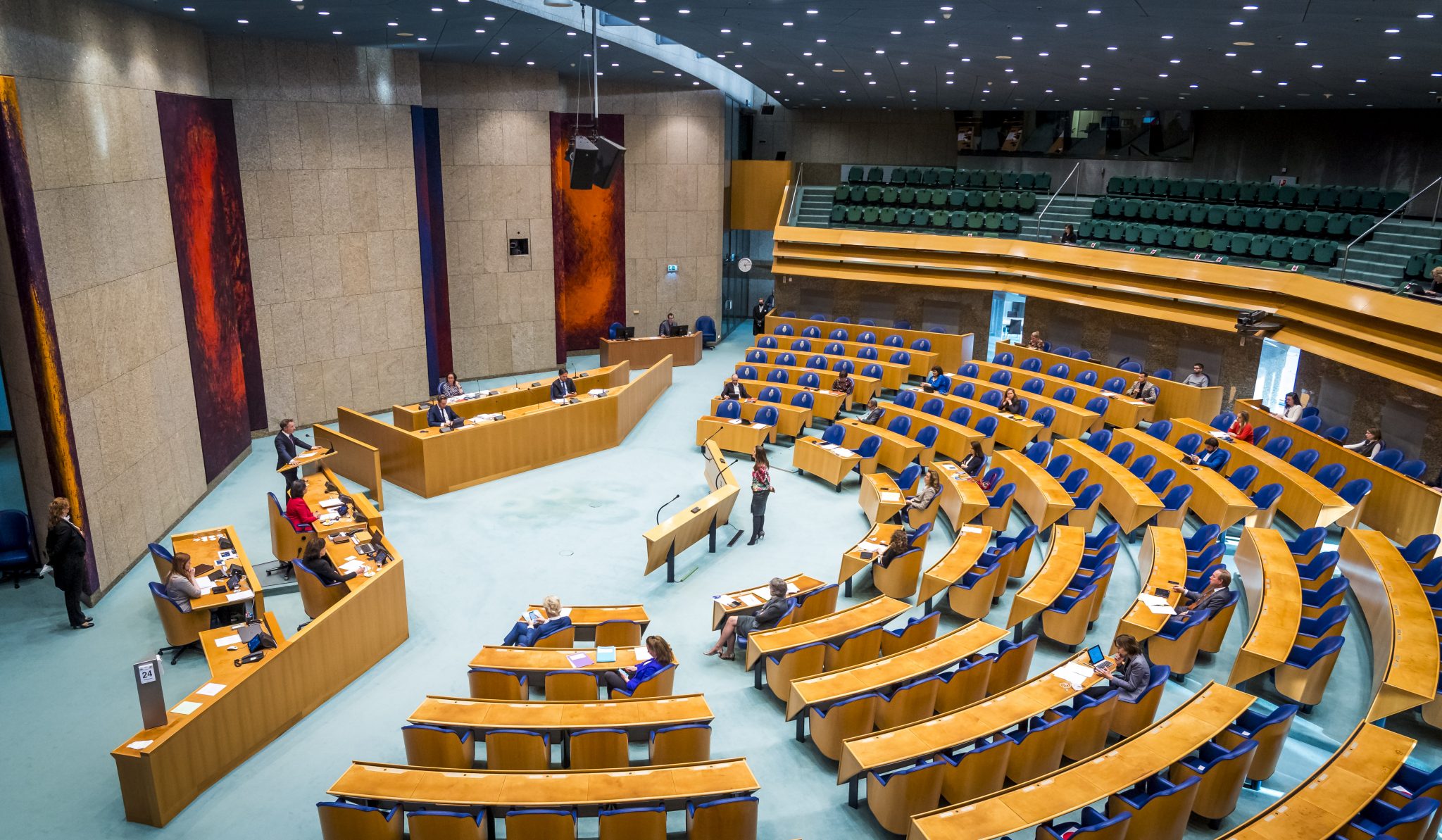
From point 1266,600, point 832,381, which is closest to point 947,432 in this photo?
point 832,381

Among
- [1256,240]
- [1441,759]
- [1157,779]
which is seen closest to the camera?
[1157,779]

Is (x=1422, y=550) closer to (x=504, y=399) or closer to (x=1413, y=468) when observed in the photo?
(x=1413, y=468)

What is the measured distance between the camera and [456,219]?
18.1m

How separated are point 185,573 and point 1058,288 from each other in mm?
15459

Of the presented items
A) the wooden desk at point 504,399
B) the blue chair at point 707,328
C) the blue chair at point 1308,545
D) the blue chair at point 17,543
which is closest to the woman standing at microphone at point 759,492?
the wooden desk at point 504,399

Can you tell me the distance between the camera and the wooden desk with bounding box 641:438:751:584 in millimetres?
10070

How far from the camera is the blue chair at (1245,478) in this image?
11.6 m

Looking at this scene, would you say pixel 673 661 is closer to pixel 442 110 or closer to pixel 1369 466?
pixel 1369 466

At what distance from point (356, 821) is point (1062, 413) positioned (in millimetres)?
11776

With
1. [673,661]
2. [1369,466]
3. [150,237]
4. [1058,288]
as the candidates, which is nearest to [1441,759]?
[1369,466]

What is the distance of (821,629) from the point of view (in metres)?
8.29

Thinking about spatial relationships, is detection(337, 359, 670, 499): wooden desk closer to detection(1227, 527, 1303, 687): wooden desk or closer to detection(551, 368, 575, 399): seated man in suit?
detection(551, 368, 575, 399): seated man in suit

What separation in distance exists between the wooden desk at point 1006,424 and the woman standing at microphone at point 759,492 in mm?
4072

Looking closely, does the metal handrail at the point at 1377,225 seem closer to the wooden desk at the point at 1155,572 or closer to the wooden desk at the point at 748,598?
the wooden desk at the point at 1155,572
